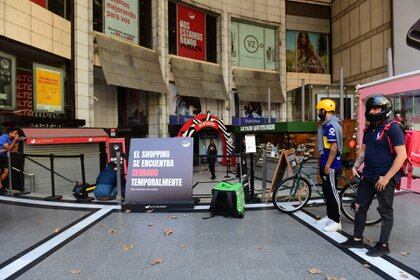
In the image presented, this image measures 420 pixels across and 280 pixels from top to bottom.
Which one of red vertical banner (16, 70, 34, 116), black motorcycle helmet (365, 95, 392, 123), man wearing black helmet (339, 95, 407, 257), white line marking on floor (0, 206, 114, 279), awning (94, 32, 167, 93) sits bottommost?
white line marking on floor (0, 206, 114, 279)

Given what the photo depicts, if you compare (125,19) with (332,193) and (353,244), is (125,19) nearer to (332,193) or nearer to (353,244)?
(332,193)

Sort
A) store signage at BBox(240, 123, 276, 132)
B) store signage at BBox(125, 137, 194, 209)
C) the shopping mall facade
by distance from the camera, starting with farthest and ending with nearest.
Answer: store signage at BBox(240, 123, 276, 132) → the shopping mall facade → store signage at BBox(125, 137, 194, 209)

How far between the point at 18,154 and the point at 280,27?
70.1ft

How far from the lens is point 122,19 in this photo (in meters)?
18.5

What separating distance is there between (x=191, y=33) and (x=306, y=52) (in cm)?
1041

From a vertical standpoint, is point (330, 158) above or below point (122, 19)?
below

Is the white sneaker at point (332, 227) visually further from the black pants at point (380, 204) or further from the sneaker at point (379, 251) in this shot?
the sneaker at point (379, 251)

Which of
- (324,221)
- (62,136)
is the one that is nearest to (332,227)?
(324,221)

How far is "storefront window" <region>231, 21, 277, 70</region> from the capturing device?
25.0 meters

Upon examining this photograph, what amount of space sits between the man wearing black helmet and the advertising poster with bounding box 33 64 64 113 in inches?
466

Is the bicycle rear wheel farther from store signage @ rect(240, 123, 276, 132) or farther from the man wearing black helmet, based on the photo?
store signage @ rect(240, 123, 276, 132)

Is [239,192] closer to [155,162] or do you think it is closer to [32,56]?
[155,162]

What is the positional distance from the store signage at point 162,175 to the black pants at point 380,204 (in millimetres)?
3715

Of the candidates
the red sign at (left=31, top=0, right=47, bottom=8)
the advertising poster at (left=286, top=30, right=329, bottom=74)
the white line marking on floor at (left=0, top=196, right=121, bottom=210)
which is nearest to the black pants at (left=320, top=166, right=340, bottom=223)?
the white line marking on floor at (left=0, top=196, right=121, bottom=210)
